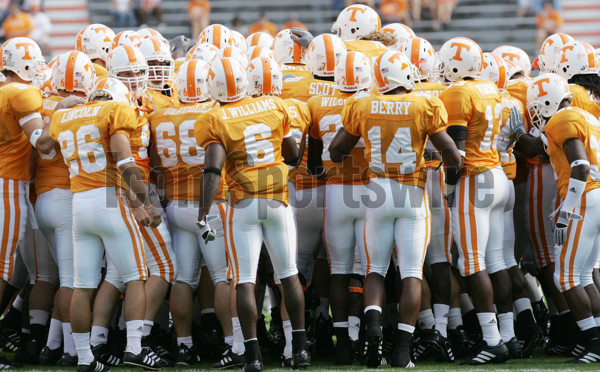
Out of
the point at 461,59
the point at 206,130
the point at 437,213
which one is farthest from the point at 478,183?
the point at 206,130

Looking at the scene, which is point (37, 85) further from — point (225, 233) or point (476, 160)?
point (476, 160)

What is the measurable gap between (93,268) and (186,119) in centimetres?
126

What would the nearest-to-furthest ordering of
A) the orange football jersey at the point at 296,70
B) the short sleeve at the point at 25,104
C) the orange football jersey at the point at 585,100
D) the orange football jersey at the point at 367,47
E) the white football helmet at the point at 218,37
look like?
1. the short sleeve at the point at 25,104
2. the orange football jersey at the point at 585,100
3. the orange football jersey at the point at 296,70
4. the orange football jersey at the point at 367,47
5. the white football helmet at the point at 218,37

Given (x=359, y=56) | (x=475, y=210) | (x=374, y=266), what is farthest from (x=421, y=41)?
(x=374, y=266)

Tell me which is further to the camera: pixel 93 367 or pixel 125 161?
pixel 93 367

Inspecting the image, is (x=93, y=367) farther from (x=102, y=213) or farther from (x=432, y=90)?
(x=432, y=90)

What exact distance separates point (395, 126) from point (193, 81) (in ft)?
4.98

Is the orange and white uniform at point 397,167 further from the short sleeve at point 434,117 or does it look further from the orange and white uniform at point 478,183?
the orange and white uniform at point 478,183

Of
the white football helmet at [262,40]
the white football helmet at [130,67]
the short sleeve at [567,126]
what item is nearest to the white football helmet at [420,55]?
the short sleeve at [567,126]

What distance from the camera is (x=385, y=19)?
1642cm

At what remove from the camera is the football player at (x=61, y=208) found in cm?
628

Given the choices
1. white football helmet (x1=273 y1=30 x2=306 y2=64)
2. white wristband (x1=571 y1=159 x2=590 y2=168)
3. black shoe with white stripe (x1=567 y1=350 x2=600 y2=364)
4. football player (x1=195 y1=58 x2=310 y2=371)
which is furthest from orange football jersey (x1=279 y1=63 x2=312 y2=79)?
black shoe with white stripe (x1=567 y1=350 x2=600 y2=364)

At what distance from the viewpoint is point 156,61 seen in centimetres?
682

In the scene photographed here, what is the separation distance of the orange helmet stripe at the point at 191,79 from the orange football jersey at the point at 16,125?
1.09 metres
